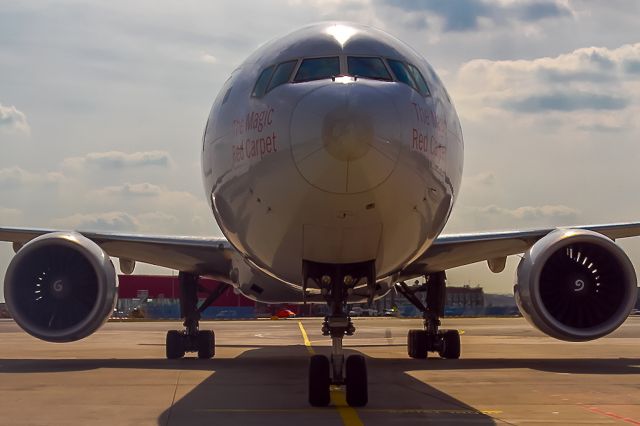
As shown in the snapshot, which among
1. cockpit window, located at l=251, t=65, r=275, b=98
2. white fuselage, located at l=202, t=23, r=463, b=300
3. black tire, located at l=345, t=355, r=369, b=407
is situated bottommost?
black tire, located at l=345, t=355, r=369, b=407

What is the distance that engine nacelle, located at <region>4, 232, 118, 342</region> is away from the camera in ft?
45.4

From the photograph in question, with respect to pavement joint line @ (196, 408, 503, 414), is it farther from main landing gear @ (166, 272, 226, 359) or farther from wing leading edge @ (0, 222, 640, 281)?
main landing gear @ (166, 272, 226, 359)

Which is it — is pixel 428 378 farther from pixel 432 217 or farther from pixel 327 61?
pixel 327 61

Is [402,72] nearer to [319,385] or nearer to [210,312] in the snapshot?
[319,385]

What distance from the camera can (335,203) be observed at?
9008 mm

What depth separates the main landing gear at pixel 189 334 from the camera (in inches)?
720

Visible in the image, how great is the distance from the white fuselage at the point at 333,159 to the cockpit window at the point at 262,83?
5cm

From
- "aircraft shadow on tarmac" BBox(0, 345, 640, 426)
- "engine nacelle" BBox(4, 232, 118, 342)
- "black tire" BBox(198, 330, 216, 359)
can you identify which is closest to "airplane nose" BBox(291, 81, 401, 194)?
"aircraft shadow on tarmac" BBox(0, 345, 640, 426)

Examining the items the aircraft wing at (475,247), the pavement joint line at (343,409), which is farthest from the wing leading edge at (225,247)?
the pavement joint line at (343,409)

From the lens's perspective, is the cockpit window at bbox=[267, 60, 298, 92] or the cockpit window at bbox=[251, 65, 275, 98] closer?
the cockpit window at bbox=[267, 60, 298, 92]

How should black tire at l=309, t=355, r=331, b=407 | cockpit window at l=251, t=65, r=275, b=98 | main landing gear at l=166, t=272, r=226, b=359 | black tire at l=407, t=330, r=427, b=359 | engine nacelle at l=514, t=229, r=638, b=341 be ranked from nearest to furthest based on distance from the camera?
1. cockpit window at l=251, t=65, r=275, b=98
2. black tire at l=309, t=355, r=331, b=407
3. engine nacelle at l=514, t=229, r=638, b=341
4. main landing gear at l=166, t=272, r=226, b=359
5. black tire at l=407, t=330, r=427, b=359

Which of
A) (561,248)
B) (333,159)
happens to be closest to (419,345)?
(561,248)

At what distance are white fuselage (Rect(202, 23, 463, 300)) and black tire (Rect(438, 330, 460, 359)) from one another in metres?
7.38

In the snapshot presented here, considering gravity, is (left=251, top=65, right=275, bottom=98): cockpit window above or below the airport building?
above
